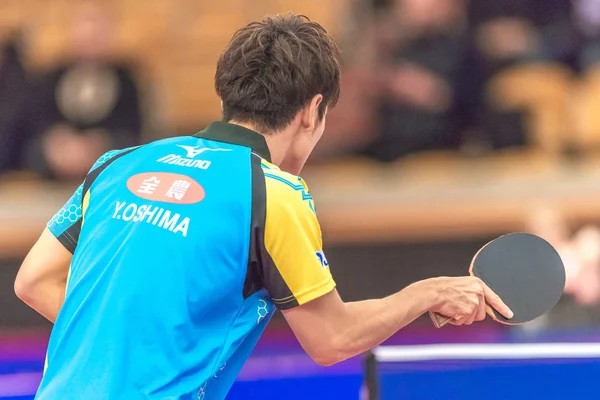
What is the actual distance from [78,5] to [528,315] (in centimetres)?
704

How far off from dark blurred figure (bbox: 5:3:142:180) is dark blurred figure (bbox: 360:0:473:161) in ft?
5.75

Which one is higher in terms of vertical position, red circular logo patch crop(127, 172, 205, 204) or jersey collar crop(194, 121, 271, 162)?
jersey collar crop(194, 121, 271, 162)

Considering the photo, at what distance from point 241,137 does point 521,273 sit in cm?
84

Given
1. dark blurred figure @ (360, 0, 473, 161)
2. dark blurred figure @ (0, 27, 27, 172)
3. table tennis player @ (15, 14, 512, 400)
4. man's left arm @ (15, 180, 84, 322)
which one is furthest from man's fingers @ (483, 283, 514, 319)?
dark blurred figure @ (0, 27, 27, 172)

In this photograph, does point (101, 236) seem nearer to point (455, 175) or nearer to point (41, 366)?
point (41, 366)

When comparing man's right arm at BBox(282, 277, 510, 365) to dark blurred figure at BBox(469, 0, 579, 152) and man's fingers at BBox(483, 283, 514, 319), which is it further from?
dark blurred figure at BBox(469, 0, 579, 152)

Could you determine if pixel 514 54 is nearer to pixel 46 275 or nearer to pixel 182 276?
pixel 46 275

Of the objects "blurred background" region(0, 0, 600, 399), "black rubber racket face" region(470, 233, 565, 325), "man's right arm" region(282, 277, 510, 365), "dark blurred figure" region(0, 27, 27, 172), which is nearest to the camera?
"man's right arm" region(282, 277, 510, 365)

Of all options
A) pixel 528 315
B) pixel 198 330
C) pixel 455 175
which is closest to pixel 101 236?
pixel 198 330

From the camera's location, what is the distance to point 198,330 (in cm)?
220

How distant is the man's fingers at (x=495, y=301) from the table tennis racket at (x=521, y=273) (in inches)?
0.6

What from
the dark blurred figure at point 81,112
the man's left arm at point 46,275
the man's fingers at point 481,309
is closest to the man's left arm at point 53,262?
the man's left arm at point 46,275

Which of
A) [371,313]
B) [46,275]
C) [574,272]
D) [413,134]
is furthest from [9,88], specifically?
[371,313]

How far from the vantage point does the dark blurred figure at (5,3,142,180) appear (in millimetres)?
7071
